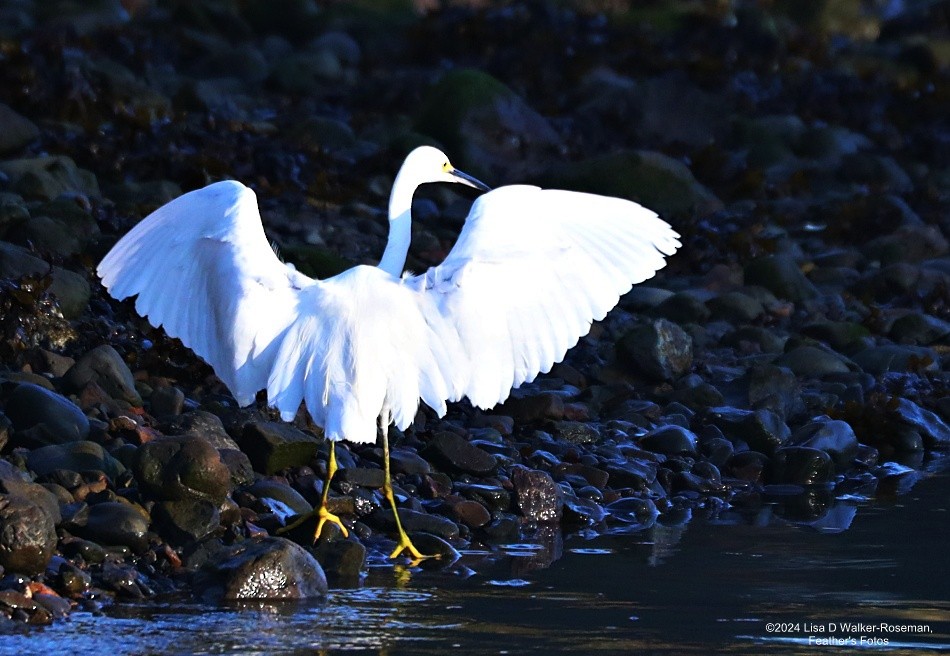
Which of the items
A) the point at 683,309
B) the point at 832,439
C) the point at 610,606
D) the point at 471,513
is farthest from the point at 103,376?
the point at 683,309

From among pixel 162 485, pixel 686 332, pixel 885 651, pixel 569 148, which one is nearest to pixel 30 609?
pixel 162 485

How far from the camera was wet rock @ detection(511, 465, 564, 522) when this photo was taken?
8094 millimetres

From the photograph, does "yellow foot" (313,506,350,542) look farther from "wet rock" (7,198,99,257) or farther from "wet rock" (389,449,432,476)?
"wet rock" (7,198,99,257)

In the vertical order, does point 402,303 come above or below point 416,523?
above

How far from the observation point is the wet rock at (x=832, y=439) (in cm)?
948

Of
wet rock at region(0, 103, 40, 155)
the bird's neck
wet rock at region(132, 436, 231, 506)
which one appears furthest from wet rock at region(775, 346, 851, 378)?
wet rock at region(0, 103, 40, 155)

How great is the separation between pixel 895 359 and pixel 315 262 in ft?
13.7

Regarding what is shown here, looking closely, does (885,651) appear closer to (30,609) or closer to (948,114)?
(30,609)

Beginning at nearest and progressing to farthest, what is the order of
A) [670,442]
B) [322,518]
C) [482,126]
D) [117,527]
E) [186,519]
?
[117,527]
[186,519]
[322,518]
[670,442]
[482,126]

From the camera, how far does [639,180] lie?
567 inches

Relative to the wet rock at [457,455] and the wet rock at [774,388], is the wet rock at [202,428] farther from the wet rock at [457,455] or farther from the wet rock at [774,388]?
the wet rock at [774,388]

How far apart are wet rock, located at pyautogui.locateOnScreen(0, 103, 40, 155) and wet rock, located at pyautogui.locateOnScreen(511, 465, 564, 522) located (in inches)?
290

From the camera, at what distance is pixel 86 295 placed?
32.3 ft

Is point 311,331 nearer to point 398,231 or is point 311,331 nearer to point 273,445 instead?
point 273,445
